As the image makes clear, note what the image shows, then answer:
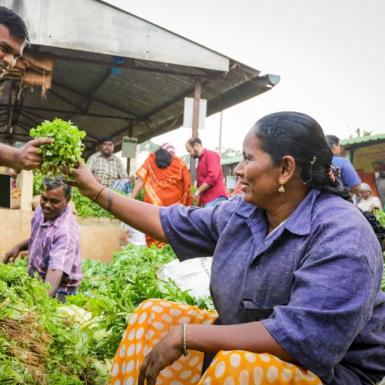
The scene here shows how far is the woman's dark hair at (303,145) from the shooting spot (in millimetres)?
2246

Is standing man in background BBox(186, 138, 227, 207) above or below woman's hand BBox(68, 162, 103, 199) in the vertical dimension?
above

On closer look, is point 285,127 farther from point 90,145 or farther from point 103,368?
point 90,145

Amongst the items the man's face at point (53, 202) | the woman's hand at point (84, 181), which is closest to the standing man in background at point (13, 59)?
the woman's hand at point (84, 181)

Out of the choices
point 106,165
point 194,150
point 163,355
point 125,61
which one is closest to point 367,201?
point 194,150

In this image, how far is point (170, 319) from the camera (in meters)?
2.44

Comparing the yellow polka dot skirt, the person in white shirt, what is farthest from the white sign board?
the yellow polka dot skirt

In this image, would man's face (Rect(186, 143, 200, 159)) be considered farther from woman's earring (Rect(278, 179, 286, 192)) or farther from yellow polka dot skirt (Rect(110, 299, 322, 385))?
woman's earring (Rect(278, 179, 286, 192))

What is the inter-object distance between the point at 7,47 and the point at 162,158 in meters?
5.59

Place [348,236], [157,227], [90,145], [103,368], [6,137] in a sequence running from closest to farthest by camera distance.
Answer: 1. [348,236]
2. [157,227]
3. [103,368]
4. [6,137]
5. [90,145]

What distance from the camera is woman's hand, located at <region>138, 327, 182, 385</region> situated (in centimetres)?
210

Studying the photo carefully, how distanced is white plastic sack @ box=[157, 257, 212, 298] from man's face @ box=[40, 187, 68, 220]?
110cm

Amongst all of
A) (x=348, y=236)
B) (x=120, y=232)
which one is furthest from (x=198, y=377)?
(x=120, y=232)

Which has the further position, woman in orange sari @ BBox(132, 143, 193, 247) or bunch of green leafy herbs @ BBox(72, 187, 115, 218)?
bunch of green leafy herbs @ BBox(72, 187, 115, 218)

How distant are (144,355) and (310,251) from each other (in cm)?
86
